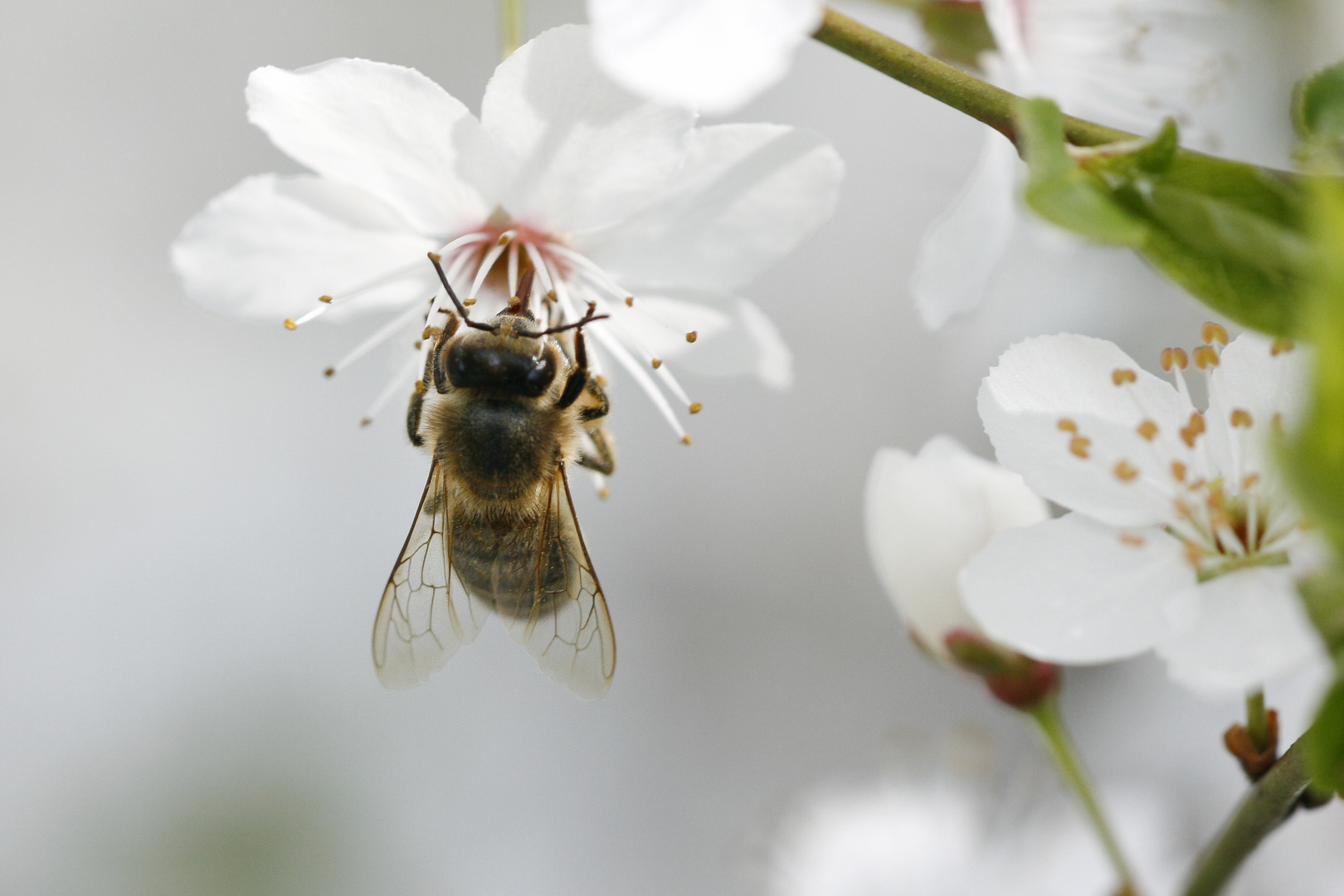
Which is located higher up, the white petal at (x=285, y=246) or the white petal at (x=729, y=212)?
the white petal at (x=729, y=212)

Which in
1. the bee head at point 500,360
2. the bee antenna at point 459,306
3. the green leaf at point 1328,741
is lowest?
the bee head at point 500,360

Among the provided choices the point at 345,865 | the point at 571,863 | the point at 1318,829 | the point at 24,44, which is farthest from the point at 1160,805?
the point at 24,44

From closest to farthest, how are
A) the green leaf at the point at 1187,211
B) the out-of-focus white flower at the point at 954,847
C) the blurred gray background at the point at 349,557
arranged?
1. the green leaf at the point at 1187,211
2. the out-of-focus white flower at the point at 954,847
3. the blurred gray background at the point at 349,557

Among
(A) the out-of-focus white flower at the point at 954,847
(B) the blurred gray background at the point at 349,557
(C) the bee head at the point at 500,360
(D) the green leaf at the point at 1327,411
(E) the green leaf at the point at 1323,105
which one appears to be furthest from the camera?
(B) the blurred gray background at the point at 349,557

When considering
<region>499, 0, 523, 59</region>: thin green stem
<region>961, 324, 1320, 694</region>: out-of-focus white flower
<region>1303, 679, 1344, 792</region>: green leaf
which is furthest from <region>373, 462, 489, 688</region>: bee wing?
<region>1303, 679, 1344, 792</region>: green leaf

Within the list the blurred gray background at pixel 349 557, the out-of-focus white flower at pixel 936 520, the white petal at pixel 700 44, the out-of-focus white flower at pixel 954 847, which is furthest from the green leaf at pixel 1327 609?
the blurred gray background at pixel 349 557

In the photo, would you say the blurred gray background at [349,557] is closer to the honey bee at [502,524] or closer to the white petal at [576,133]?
the honey bee at [502,524]

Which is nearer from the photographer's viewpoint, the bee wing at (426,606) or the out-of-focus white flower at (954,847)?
the bee wing at (426,606)

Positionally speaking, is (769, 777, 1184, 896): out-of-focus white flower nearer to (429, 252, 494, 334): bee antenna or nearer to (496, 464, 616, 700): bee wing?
(496, 464, 616, 700): bee wing
